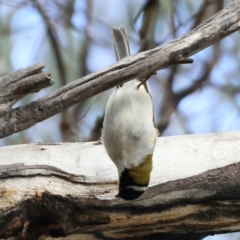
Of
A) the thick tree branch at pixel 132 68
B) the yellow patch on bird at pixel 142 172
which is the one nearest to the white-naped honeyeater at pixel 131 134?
the yellow patch on bird at pixel 142 172

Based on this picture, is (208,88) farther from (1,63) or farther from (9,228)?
(9,228)

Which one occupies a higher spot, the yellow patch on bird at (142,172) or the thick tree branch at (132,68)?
the thick tree branch at (132,68)

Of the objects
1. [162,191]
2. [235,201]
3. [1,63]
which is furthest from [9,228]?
[1,63]

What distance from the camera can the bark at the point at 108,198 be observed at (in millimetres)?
915

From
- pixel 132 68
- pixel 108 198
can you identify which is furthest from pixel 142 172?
pixel 132 68

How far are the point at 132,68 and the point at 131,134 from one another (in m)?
0.18

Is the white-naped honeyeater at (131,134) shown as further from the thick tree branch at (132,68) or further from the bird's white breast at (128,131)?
the thick tree branch at (132,68)

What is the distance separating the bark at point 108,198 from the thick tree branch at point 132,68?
103 mm

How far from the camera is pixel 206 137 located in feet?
3.46

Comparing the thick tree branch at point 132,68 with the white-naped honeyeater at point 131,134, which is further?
the white-naped honeyeater at point 131,134

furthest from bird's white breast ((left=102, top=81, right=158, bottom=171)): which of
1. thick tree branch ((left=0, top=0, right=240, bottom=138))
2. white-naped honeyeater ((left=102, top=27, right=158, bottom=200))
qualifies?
thick tree branch ((left=0, top=0, right=240, bottom=138))

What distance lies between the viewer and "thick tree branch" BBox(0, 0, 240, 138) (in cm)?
85

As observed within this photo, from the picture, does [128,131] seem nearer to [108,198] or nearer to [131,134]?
[131,134]

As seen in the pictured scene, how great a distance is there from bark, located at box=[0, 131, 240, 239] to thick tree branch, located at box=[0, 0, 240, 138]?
0.10 meters
